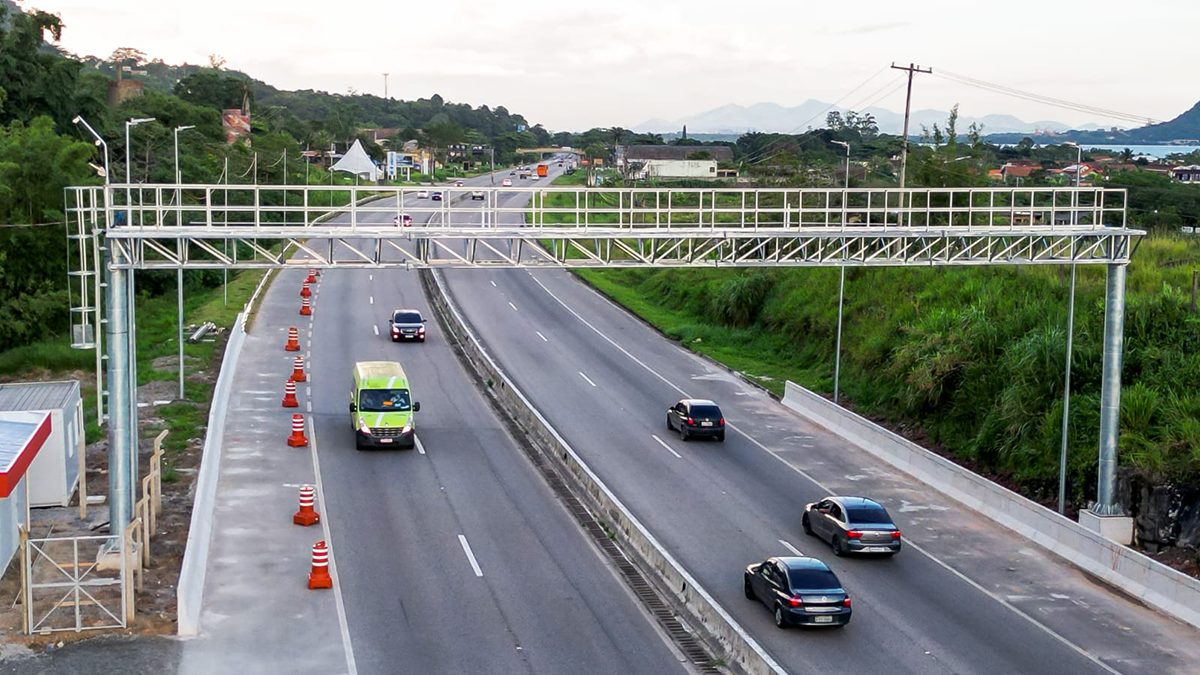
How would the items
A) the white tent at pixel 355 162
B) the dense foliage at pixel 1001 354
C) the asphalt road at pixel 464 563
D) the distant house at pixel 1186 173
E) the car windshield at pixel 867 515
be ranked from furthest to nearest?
the white tent at pixel 355 162 → the distant house at pixel 1186 173 → the dense foliage at pixel 1001 354 → the car windshield at pixel 867 515 → the asphalt road at pixel 464 563

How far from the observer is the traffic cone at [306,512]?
94.4 feet

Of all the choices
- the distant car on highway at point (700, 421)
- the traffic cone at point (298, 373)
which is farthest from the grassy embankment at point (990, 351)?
the traffic cone at point (298, 373)

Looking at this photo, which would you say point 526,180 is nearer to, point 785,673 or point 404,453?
point 404,453

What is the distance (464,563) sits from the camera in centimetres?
2655

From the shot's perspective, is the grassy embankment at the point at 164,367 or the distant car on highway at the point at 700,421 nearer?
the grassy embankment at the point at 164,367

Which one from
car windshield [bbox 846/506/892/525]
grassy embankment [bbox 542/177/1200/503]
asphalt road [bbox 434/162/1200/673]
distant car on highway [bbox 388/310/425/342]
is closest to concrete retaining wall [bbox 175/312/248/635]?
asphalt road [bbox 434/162/1200/673]

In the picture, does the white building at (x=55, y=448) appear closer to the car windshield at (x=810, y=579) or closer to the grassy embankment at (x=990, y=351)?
the car windshield at (x=810, y=579)

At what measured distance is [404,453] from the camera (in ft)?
118

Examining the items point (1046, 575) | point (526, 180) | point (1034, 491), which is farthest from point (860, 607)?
point (526, 180)

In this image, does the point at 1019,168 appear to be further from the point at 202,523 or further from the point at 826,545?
the point at 202,523

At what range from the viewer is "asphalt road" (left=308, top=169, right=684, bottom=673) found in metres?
21.8

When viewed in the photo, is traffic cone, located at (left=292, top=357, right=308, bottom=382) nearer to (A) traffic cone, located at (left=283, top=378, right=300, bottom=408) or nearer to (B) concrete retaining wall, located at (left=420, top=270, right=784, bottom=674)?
(A) traffic cone, located at (left=283, top=378, right=300, bottom=408)

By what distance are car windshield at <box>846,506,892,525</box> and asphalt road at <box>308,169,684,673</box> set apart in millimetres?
5486

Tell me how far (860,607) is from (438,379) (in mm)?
25513
